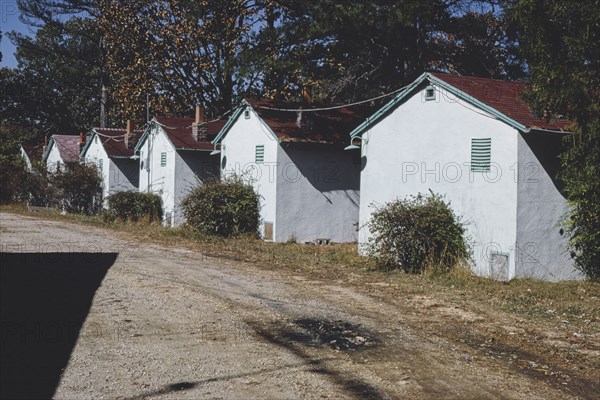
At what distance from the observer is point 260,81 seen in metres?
36.0

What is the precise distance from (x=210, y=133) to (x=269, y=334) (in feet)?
73.4

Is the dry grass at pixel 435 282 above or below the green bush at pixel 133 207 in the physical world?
below

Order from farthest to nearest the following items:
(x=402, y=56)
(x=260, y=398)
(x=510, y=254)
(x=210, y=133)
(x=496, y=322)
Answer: (x=210, y=133), (x=402, y=56), (x=510, y=254), (x=496, y=322), (x=260, y=398)

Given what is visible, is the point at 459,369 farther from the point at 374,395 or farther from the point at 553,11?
the point at 553,11

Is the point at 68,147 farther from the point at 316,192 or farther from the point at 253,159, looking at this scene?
the point at 316,192

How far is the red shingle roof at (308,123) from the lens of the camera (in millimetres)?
23781

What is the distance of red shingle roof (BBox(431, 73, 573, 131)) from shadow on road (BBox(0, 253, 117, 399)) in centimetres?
940

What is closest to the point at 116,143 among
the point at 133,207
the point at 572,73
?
the point at 133,207

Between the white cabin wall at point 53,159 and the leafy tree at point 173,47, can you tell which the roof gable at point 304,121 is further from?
the white cabin wall at point 53,159

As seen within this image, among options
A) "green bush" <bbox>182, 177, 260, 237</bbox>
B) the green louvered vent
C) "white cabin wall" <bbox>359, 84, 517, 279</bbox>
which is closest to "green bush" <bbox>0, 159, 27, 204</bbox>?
"green bush" <bbox>182, 177, 260, 237</bbox>

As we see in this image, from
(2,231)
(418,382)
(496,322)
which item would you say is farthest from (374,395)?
(2,231)

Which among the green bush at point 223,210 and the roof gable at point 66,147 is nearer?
the green bush at point 223,210

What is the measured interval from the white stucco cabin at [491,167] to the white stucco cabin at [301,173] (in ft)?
19.2

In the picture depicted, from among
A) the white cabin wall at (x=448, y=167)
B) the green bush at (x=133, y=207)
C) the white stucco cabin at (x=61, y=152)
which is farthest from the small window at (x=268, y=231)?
the white stucco cabin at (x=61, y=152)
